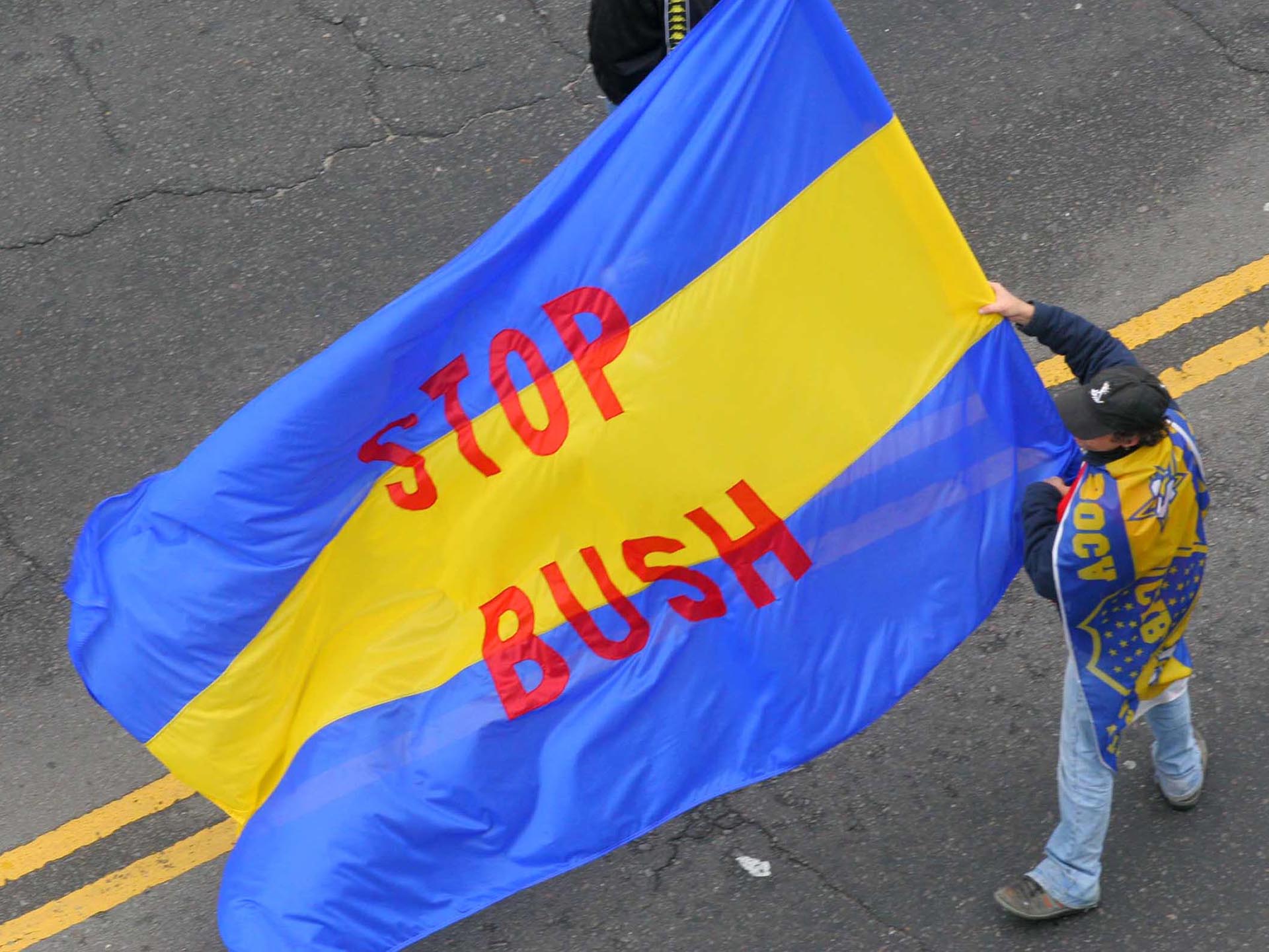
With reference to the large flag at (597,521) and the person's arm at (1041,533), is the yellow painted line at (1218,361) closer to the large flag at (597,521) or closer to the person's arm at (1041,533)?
the large flag at (597,521)

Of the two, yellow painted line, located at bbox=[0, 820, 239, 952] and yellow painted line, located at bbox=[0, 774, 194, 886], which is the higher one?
yellow painted line, located at bbox=[0, 774, 194, 886]

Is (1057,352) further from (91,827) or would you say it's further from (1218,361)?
(91,827)

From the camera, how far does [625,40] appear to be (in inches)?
198

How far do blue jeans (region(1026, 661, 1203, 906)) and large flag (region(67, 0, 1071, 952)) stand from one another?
48 cm

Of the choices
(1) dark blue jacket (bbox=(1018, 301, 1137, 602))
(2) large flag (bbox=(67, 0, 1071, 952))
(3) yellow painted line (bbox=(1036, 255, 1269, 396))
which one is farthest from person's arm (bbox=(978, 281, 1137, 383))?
(3) yellow painted line (bbox=(1036, 255, 1269, 396))

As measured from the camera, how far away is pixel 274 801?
369 cm

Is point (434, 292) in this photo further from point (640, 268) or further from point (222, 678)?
point (222, 678)

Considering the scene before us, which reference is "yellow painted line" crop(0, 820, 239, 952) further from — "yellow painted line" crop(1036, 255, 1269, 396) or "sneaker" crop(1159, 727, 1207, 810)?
"yellow painted line" crop(1036, 255, 1269, 396)

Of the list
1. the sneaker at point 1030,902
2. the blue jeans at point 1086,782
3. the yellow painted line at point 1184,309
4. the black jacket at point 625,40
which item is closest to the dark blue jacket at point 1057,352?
the blue jeans at point 1086,782

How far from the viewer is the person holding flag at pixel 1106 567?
3492 mm

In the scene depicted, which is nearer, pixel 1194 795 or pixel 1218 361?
pixel 1194 795

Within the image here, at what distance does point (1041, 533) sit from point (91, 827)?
302cm

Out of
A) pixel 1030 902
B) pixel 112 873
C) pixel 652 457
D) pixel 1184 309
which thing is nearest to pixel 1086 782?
pixel 1030 902

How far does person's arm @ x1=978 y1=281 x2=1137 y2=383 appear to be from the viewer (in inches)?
148
